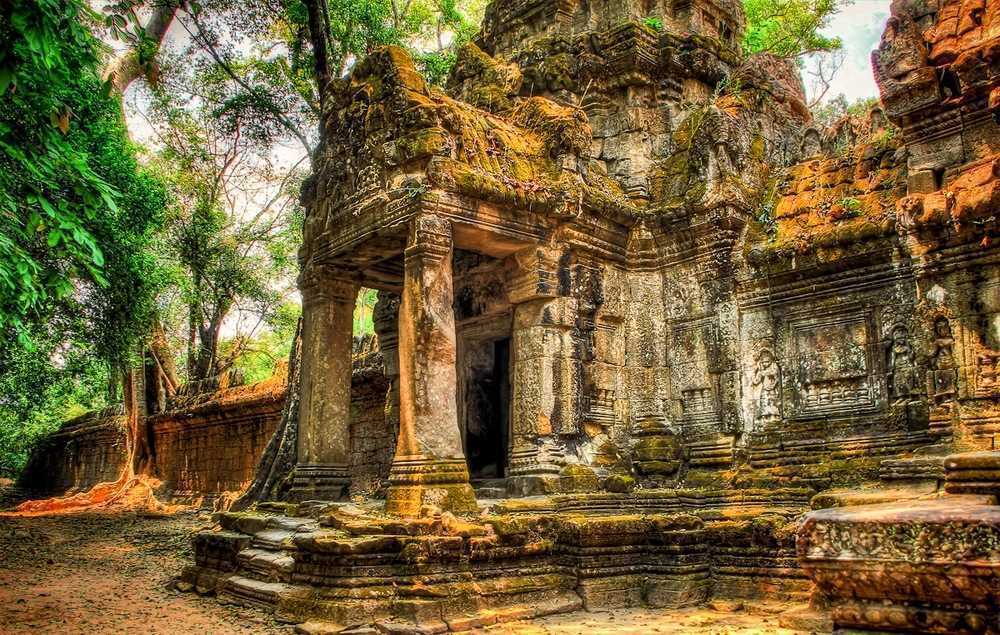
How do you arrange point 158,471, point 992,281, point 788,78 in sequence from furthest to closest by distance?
point 158,471
point 788,78
point 992,281

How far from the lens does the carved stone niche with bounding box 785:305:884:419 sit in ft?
25.7

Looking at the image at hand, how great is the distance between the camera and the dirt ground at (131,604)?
20.3 ft

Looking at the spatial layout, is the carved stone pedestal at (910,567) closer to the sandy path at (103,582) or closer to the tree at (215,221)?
the sandy path at (103,582)

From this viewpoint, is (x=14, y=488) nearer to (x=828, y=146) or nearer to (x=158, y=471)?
→ (x=158, y=471)

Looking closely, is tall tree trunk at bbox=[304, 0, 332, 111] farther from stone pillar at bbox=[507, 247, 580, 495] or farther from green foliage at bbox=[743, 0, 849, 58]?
green foliage at bbox=[743, 0, 849, 58]

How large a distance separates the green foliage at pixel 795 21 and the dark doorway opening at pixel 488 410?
13.9m

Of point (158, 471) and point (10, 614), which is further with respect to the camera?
point (158, 471)

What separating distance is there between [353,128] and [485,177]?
1.84 m

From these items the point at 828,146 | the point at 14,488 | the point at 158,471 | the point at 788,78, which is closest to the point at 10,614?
the point at 828,146

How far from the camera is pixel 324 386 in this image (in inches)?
366

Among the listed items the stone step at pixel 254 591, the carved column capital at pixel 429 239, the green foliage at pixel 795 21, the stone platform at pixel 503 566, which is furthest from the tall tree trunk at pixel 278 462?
the green foliage at pixel 795 21

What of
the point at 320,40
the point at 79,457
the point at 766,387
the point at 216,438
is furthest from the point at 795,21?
the point at 79,457

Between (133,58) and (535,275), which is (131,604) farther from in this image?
(133,58)

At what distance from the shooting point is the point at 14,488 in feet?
90.3
